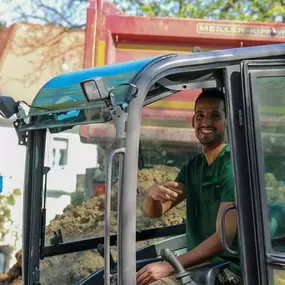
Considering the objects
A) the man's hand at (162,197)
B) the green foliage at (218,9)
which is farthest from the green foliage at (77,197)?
the green foliage at (218,9)

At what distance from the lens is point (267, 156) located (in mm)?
2686

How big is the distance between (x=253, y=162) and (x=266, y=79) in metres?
0.37

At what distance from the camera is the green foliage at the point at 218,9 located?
11.0 meters

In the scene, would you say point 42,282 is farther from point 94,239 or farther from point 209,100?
point 209,100

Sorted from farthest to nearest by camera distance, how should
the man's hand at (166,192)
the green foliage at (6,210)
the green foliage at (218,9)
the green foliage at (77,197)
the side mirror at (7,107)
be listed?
the green foliage at (218,9) < the green foliage at (6,210) < the green foliage at (77,197) < the man's hand at (166,192) < the side mirror at (7,107)

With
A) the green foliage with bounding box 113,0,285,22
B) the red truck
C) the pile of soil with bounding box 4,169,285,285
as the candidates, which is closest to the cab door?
the pile of soil with bounding box 4,169,285,285

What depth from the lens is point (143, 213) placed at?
338 centimetres

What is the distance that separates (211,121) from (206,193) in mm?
359

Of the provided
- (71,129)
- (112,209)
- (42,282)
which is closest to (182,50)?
(71,129)

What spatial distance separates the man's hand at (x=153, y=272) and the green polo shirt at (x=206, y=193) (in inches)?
9.7

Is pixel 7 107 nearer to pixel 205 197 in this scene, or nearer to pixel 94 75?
pixel 94 75

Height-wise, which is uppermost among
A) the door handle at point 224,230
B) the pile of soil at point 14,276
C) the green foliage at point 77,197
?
the green foliage at point 77,197

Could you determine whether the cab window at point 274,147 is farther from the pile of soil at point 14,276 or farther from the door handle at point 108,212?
the pile of soil at point 14,276

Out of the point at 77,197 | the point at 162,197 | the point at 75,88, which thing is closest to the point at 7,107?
the point at 75,88
